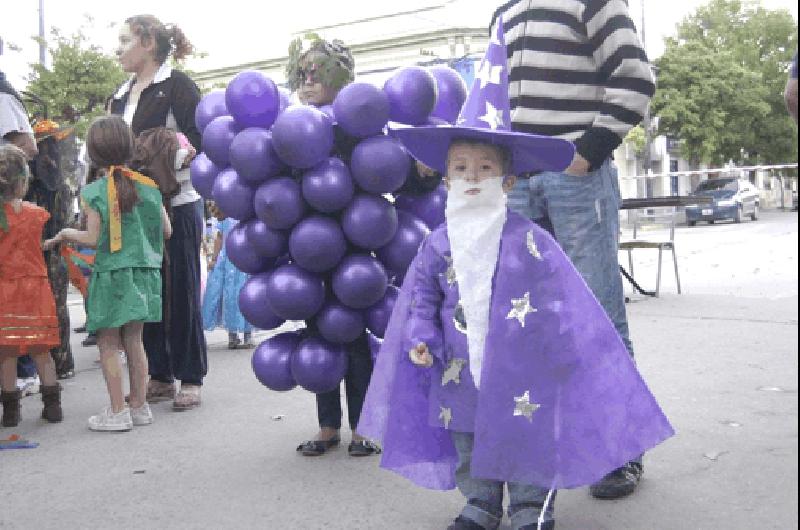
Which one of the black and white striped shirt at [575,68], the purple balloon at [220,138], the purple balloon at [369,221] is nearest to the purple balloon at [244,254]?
the purple balloon at [220,138]

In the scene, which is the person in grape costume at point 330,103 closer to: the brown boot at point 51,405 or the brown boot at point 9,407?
the brown boot at point 51,405

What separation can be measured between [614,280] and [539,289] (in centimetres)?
85

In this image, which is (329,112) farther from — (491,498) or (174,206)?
(491,498)

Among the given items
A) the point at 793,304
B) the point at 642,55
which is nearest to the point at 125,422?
the point at 642,55

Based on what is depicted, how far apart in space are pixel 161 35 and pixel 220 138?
5.50 ft

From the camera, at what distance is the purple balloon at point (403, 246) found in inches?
158

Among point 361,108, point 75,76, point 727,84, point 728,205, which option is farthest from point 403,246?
point 727,84

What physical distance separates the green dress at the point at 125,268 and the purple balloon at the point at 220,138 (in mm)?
839

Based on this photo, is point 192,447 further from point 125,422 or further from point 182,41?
point 182,41

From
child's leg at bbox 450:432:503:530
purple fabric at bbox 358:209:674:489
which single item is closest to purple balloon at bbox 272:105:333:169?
purple fabric at bbox 358:209:674:489

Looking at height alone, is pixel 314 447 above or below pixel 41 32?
below

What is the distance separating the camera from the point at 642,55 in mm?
3520

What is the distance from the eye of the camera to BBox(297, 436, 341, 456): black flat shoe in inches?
164

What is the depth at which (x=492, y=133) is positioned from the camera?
9.46ft
